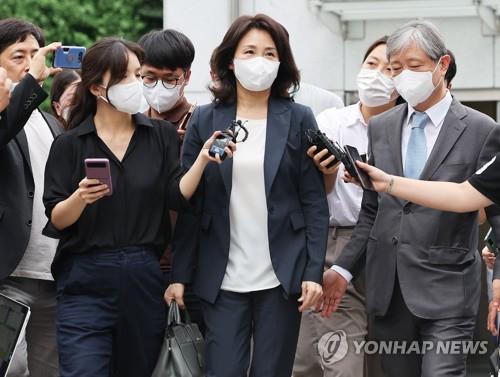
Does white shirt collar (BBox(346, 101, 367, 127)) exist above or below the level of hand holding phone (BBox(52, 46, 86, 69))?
below

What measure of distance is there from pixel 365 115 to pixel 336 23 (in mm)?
3076

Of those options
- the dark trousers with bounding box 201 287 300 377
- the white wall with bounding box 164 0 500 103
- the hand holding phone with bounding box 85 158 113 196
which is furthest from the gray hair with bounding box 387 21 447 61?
the white wall with bounding box 164 0 500 103

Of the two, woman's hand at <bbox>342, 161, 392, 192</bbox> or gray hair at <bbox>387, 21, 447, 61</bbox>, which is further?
gray hair at <bbox>387, 21, 447, 61</bbox>

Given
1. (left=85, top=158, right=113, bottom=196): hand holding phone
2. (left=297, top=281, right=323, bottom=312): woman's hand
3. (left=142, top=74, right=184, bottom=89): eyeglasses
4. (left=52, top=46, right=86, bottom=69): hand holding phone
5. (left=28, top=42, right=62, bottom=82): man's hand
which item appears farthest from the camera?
(left=142, top=74, right=184, bottom=89): eyeglasses

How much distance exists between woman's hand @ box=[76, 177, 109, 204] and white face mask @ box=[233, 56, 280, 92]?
0.94 metres

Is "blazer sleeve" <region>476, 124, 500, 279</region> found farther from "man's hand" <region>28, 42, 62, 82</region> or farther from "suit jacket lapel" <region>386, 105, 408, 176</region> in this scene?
"man's hand" <region>28, 42, 62, 82</region>

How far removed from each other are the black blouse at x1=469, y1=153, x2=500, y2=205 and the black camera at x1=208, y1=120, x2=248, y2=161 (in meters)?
1.20

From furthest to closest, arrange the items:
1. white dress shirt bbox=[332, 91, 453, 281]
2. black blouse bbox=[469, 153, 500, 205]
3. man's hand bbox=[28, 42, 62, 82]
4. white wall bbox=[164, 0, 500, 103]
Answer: white wall bbox=[164, 0, 500, 103] < man's hand bbox=[28, 42, 62, 82] < white dress shirt bbox=[332, 91, 453, 281] < black blouse bbox=[469, 153, 500, 205]

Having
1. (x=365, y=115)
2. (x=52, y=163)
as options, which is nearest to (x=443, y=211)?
(x=365, y=115)

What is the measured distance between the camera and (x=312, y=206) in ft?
21.3

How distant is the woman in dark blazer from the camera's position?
6.34 m

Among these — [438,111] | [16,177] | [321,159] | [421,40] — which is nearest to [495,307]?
[438,111]

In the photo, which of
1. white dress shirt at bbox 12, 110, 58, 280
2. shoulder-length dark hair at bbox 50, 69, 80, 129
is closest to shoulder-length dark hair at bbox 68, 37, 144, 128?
white dress shirt at bbox 12, 110, 58, 280

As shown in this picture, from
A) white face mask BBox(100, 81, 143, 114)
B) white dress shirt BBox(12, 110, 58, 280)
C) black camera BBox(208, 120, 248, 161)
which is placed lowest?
white dress shirt BBox(12, 110, 58, 280)
